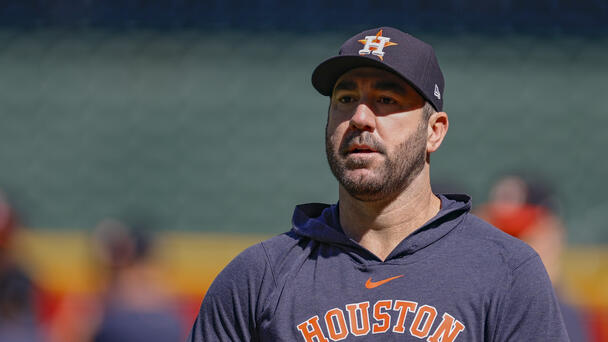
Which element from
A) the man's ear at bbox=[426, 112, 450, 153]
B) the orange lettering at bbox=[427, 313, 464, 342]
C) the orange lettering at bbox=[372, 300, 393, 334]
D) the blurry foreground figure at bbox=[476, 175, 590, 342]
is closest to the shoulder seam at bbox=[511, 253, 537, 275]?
the orange lettering at bbox=[427, 313, 464, 342]

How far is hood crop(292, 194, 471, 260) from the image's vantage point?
222 centimetres

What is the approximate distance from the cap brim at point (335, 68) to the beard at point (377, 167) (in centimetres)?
17

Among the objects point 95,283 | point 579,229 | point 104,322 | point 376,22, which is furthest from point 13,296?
point 579,229

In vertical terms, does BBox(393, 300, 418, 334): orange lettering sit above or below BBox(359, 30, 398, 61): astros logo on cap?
below

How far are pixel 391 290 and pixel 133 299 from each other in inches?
116

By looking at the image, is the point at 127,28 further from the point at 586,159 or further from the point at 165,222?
the point at 586,159

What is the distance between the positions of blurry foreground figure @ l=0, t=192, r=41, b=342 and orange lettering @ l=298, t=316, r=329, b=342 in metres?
3.37

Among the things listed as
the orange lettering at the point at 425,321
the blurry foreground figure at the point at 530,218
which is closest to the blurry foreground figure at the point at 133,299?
the blurry foreground figure at the point at 530,218

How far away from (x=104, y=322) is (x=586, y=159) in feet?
14.8

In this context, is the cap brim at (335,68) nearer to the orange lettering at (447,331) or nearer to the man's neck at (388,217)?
the man's neck at (388,217)

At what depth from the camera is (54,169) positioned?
777 centimetres

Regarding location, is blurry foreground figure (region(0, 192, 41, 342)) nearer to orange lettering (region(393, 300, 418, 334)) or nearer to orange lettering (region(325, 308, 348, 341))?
orange lettering (region(325, 308, 348, 341))

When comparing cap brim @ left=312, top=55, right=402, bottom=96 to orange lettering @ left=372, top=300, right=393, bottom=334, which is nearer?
orange lettering @ left=372, top=300, right=393, bottom=334

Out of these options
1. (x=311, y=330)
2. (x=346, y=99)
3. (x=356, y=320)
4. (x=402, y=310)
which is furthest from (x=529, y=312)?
(x=346, y=99)
